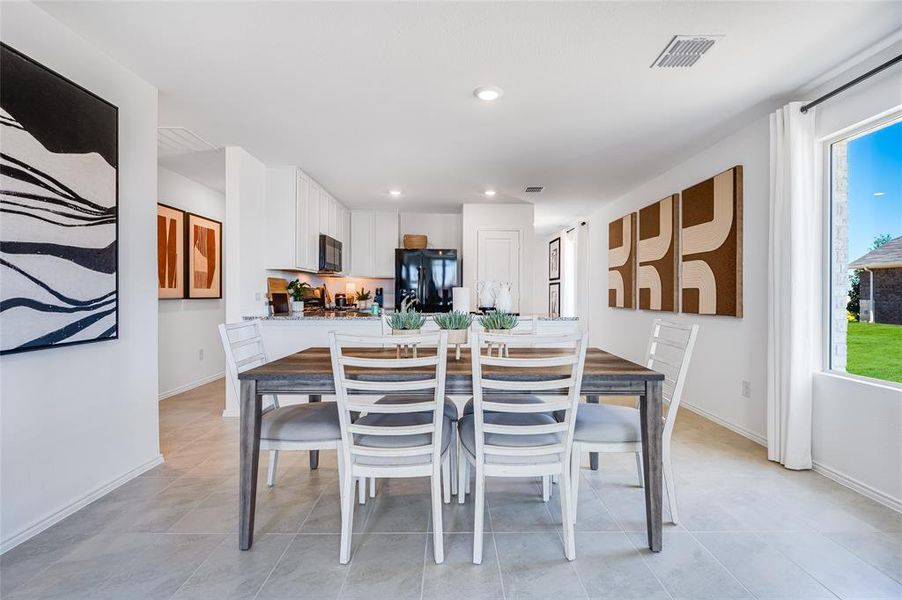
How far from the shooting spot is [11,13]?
1812 millimetres

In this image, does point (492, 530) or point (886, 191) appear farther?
point (886, 191)

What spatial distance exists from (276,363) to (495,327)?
110 centimetres

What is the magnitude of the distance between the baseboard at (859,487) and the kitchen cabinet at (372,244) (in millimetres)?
5015

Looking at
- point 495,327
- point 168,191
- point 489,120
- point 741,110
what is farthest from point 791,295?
point 168,191

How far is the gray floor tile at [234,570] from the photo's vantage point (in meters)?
1.55

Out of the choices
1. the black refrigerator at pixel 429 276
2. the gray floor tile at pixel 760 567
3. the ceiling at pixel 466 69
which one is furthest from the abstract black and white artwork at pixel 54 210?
the black refrigerator at pixel 429 276

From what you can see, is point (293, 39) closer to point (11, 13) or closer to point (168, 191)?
point (11, 13)

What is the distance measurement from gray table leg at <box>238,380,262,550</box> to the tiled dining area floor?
0.51 ft

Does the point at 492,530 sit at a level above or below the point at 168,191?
below

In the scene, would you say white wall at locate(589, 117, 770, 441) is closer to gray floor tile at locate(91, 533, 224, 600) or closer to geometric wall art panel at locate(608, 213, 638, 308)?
geometric wall art panel at locate(608, 213, 638, 308)

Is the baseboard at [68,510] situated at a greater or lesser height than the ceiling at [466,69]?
lesser

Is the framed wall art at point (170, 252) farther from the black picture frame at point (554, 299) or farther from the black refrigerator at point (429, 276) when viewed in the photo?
the black picture frame at point (554, 299)

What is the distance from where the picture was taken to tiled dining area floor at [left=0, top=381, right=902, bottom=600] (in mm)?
1580

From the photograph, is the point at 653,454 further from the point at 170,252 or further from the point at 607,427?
the point at 170,252
